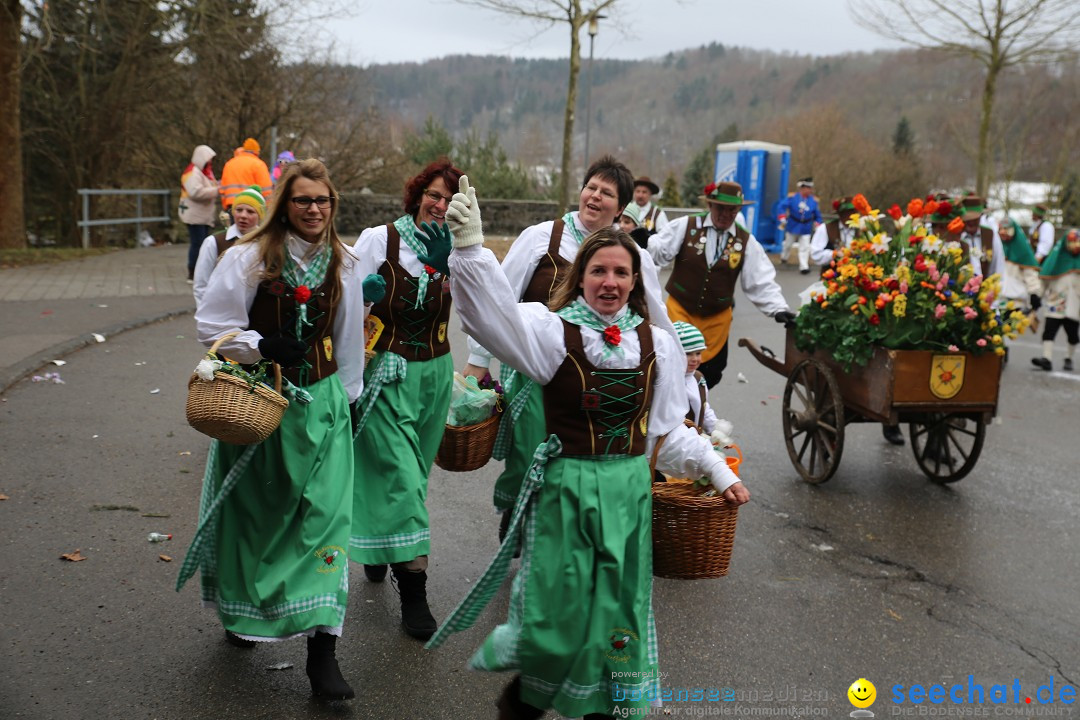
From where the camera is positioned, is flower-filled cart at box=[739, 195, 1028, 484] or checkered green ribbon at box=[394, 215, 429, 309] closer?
checkered green ribbon at box=[394, 215, 429, 309]

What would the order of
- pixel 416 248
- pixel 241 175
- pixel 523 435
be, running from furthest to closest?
pixel 241 175 < pixel 523 435 < pixel 416 248

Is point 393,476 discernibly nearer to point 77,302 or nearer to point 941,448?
point 941,448

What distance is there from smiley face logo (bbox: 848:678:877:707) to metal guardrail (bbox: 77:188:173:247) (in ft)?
53.1

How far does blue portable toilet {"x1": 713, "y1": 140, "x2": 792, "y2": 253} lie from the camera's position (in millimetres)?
25047

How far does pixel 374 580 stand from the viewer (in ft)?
15.8

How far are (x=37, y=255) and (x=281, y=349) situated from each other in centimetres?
1378

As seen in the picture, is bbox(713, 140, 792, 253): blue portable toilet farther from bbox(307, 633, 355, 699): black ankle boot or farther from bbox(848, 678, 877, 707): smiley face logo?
bbox(307, 633, 355, 699): black ankle boot

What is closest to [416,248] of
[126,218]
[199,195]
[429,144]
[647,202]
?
[647,202]

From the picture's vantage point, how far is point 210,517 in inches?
150

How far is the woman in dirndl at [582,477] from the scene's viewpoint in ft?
10.2

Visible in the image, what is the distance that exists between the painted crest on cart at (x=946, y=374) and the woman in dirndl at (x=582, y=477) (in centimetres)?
326

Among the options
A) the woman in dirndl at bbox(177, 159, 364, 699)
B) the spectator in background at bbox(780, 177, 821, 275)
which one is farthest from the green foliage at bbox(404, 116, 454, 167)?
the woman in dirndl at bbox(177, 159, 364, 699)

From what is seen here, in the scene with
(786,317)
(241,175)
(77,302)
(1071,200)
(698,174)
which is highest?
(698,174)

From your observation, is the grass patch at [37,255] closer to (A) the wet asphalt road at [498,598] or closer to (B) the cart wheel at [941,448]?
(A) the wet asphalt road at [498,598]
